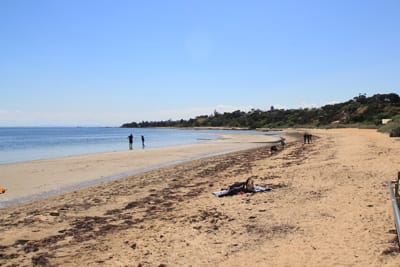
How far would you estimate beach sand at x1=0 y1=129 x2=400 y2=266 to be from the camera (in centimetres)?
520

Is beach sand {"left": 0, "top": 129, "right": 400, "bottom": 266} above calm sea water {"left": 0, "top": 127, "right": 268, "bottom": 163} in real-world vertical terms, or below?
above

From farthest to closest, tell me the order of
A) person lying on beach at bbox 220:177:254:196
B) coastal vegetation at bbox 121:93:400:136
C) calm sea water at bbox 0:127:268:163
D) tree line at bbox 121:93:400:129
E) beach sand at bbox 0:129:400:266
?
tree line at bbox 121:93:400:129 < coastal vegetation at bbox 121:93:400:136 < calm sea water at bbox 0:127:268:163 < person lying on beach at bbox 220:177:254:196 < beach sand at bbox 0:129:400:266

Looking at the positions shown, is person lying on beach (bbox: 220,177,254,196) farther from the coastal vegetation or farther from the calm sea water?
the coastal vegetation

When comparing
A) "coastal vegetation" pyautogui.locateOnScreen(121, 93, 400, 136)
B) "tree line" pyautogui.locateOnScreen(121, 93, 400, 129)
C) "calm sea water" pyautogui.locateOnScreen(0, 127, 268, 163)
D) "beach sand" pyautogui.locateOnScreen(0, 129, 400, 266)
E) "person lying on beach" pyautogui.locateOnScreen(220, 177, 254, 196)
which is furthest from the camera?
"tree line" pyautogui.locateOnScreen(121, 93, 400, 129)

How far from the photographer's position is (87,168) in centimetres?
1944

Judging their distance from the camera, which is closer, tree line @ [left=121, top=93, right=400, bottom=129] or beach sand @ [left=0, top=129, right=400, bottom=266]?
beach sand @ [left=0, top=129, right=400, bottom=266]

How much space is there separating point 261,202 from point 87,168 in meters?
13.4

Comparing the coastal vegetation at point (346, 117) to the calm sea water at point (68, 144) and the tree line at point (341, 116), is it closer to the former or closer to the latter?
the tree line at point (341, 116)

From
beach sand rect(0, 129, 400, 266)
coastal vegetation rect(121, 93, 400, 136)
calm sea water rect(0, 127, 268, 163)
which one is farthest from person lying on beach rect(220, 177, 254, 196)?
coastal vegetation rect(121, 93, 400, 136)

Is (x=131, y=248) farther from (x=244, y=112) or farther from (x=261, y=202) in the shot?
(x=244, y=112)

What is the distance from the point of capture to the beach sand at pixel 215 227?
5.20 m

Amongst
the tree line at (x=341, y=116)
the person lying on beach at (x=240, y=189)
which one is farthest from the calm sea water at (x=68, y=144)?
the tree line at (x=341, y=116)

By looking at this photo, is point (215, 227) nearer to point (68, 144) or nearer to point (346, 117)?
point (68, 144)

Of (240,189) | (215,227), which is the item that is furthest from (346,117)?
(215,227)
